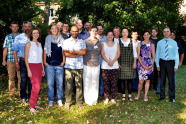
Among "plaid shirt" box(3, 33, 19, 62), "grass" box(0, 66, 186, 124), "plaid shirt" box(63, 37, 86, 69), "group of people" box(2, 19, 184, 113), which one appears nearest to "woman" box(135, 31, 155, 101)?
"group of people" box(2, 19, 184, 113)

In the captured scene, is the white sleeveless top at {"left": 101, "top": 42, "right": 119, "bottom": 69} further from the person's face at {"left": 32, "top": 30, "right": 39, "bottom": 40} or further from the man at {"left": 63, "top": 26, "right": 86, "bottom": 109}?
the person's face at {"left": 32, "top": 30, "right": 39, "bottom": 40}

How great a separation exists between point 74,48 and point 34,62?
47.0 inches

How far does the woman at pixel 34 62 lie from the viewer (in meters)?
5.21

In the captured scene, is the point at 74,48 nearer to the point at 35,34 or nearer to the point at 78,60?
the point at 78,60

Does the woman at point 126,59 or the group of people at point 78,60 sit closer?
the group of people at point 78,60

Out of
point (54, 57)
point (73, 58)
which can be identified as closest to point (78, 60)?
point (73, 58)

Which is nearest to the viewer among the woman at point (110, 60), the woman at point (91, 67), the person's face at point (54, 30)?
the person's face at point (54, 30)

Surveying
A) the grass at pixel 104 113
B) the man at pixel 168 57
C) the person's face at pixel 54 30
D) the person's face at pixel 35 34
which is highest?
the person's face at pixel 54 30

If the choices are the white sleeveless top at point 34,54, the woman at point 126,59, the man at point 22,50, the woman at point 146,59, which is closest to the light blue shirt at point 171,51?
the woman at point 146,59

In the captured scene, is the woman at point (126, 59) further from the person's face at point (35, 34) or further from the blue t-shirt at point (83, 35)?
the person's face at point (35, 34)

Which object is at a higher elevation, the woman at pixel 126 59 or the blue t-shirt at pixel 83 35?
the blue t-shirt at pixel 83 35

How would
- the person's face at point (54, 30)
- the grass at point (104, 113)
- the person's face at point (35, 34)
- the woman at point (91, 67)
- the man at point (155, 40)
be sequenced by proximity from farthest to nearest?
the man at point (155, 40) → the woman at point (91, 67) → the person's face at point (54, 30) → the person's face at point (35, 34) → the grass at point (104, 113)

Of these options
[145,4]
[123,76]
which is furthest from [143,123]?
[145,4]

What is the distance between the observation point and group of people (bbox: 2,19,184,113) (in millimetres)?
5449
